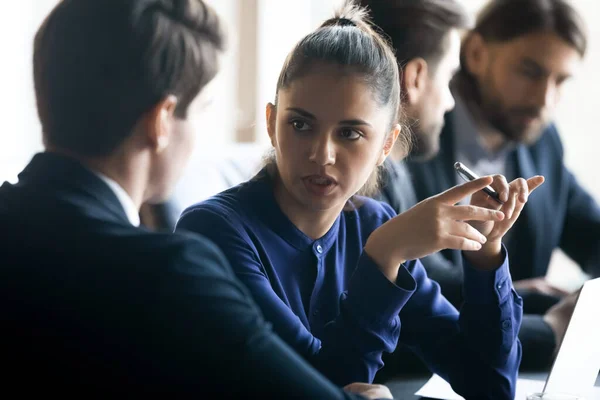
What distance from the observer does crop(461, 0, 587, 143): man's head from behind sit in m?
1.84

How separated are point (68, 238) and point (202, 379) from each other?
0.52 feet

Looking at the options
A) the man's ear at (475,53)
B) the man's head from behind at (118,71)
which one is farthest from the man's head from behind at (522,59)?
the man's head from behind at (118,71)

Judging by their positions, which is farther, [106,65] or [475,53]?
[475,53]

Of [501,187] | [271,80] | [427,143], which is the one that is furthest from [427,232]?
[271,80]

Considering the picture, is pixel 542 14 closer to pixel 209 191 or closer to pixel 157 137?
pixel 209 191

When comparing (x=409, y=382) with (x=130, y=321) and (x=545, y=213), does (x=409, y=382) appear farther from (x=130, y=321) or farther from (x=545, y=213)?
(x=545, y=213)

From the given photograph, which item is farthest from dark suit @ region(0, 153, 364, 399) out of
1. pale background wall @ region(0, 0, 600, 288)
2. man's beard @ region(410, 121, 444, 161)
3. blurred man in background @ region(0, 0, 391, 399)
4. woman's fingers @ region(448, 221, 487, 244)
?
pale background wall @ region(0, 0, 600, 288)

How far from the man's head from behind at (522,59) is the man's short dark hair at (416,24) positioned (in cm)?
42

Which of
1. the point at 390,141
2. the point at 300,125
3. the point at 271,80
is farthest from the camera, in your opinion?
the point at 271,80

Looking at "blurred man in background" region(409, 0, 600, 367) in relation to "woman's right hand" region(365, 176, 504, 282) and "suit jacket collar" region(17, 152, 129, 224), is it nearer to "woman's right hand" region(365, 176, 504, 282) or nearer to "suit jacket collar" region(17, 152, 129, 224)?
"woman's right hand" region(365, 176, 504, 282)

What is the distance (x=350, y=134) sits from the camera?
37.8 inches

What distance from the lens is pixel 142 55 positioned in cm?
67

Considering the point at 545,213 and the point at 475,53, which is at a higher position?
the point at 475,53

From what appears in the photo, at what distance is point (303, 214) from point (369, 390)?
0.27 meters
